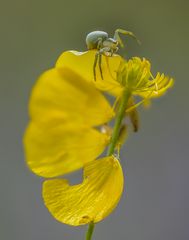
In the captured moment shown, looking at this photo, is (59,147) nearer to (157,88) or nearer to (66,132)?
(66,132)

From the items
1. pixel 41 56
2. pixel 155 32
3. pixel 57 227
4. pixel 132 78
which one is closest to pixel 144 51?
pixel 155 32

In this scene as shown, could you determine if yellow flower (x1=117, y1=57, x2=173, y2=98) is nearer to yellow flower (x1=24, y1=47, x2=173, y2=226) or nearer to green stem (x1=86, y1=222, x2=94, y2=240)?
yellow flower (x1=24, y1=47, x2=173, y2=226)

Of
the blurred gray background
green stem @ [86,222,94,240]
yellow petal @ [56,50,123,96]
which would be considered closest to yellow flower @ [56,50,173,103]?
yellow petal @ [56,50,123,96]

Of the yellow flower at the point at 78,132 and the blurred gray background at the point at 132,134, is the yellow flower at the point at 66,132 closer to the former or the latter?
the yellow flower at the point at 78,132

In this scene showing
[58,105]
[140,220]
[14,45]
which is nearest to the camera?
[58,105]

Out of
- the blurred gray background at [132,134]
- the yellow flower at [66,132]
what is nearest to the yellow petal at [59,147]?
the yellow flower at [66,132]

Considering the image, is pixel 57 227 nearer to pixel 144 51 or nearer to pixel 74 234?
pixel 74 234

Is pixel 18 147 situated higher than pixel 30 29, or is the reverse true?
pixel 30 29

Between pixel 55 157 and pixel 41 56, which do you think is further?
pixel 41 56
